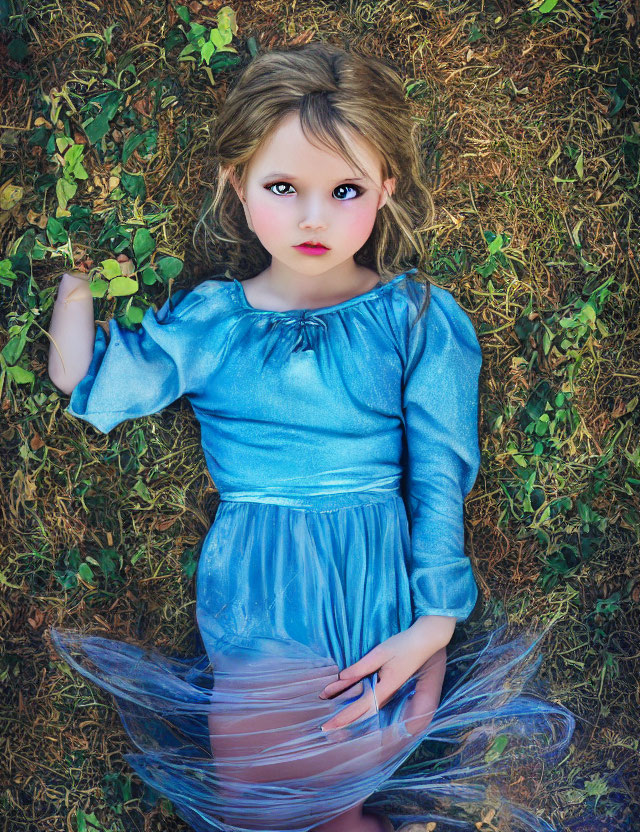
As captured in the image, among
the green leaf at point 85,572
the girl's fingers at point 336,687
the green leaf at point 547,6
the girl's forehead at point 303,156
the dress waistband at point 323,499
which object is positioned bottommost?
the girl's fingers at point 336,687

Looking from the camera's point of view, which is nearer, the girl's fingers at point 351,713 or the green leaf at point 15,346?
the girl's fingers at point 351,713

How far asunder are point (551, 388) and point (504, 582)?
13.6 inches

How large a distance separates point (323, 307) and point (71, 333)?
423mm

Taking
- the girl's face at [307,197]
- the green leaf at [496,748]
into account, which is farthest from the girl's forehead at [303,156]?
the green leaf at [496,748]

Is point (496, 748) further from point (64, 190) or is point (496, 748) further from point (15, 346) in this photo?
point (64, 190)

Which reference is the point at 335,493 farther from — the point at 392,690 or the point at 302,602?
the point at 392,690

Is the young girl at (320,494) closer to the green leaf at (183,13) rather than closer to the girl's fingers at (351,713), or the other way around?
the girl's fingers at (351,713)

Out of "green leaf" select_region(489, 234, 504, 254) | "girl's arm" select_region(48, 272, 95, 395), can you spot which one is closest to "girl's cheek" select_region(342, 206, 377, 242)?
"green leaf" select_region(489, 234, 504, 254)

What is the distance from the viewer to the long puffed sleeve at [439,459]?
1.63 m

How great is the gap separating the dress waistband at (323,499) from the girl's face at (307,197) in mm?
368

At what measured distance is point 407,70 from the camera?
1.69m

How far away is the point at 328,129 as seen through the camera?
1.54 meters

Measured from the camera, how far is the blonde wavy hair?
1.55 metres
